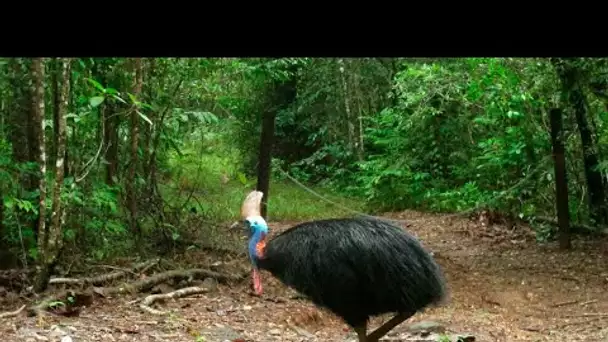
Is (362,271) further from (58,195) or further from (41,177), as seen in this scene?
(41,177)

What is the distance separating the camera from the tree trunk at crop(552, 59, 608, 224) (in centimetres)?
730

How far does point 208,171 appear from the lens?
11.6 meters

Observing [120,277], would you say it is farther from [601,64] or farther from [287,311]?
[601,64]

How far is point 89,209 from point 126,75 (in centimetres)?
125

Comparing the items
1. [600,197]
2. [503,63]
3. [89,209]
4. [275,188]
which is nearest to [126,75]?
[89,209]

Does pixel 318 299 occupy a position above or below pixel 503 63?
below

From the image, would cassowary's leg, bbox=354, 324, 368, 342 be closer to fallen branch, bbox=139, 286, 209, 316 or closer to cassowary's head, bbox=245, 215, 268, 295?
cassowary's head, bbox=245, 215, 268, 295

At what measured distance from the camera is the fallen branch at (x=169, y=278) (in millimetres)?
5785

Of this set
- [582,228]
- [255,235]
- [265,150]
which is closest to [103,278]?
[255,235]

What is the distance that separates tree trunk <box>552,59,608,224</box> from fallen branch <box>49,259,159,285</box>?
4064 millimetres

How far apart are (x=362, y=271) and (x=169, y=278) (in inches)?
85.1

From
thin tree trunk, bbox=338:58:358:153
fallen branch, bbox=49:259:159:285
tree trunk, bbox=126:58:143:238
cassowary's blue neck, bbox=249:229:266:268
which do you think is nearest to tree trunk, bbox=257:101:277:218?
tree trunk, bbox=126:58:143:238

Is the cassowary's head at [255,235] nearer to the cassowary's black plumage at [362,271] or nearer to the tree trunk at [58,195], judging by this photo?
the cassowary's black plumage at [362,271]
